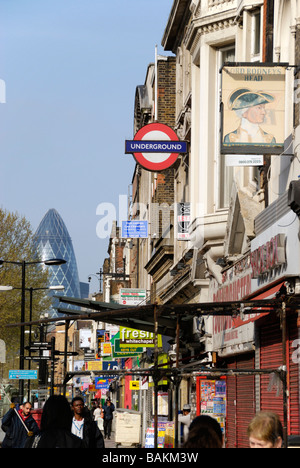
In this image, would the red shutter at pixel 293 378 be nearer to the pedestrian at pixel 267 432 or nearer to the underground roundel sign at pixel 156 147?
the pedestrian at pixel 267 432

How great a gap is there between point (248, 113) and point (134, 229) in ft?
88.4

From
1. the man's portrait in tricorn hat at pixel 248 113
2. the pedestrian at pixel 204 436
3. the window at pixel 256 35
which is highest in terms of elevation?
the window at pixel 256 35

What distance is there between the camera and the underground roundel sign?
23.4 meters

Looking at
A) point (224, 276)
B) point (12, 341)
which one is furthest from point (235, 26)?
point (12, 341)

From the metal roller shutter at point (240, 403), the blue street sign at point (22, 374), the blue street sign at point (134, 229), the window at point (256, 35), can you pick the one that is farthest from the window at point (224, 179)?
the blue street sign at point (22, 374)

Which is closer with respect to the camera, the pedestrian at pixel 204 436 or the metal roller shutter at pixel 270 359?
the pedestrian at pixel 204 436

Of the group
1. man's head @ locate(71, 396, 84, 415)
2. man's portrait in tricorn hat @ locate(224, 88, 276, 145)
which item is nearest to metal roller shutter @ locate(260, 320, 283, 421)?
man's portrait in tricorn hat @ locate(224, 88, 276, 145)

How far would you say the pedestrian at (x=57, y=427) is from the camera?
7.47 m

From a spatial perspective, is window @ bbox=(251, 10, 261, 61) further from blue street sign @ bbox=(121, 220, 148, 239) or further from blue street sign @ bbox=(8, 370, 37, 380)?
blue street sign @ bbox=(8, 370, 37, 380)

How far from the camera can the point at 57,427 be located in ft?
24.9

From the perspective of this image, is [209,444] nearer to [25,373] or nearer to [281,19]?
[281,19]

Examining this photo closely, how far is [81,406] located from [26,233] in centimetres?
4822

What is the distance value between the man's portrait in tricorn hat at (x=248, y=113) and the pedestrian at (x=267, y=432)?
900cm

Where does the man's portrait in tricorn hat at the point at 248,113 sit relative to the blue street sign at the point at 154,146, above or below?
below
